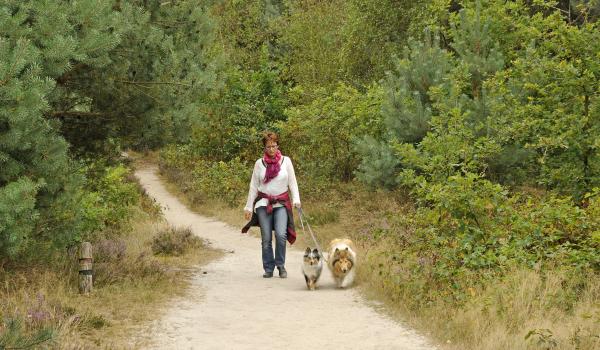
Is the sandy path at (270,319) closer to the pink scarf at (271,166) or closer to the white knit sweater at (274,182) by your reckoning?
the white knit sweater at (274,182)

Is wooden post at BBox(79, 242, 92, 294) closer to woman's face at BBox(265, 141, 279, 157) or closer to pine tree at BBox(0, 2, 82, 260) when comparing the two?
pine tree at BBox(0, 2, 82, 260)

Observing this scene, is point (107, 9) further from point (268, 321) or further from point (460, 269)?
point (460, 269)

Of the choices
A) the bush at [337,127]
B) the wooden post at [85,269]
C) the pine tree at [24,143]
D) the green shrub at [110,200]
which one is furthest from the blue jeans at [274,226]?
the bush at [337,127]

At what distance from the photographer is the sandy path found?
6.55 m

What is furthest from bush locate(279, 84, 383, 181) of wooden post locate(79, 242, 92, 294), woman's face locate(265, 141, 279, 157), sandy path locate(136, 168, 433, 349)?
wooden post locate(79, 242, 92, 294)

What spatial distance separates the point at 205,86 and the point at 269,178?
1715 millimetres

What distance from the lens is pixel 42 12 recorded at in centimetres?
691

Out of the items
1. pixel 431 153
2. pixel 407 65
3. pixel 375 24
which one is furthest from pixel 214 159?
pixel 431 153

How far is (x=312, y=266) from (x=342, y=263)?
1.35ft

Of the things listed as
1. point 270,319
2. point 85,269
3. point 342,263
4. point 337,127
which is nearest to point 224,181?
point 337,127

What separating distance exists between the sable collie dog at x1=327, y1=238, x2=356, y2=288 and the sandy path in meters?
0.19

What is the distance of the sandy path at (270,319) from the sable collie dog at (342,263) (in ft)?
0.61

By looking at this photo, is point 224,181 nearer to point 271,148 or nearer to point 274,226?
point 274,226

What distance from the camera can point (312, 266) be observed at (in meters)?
9.27
